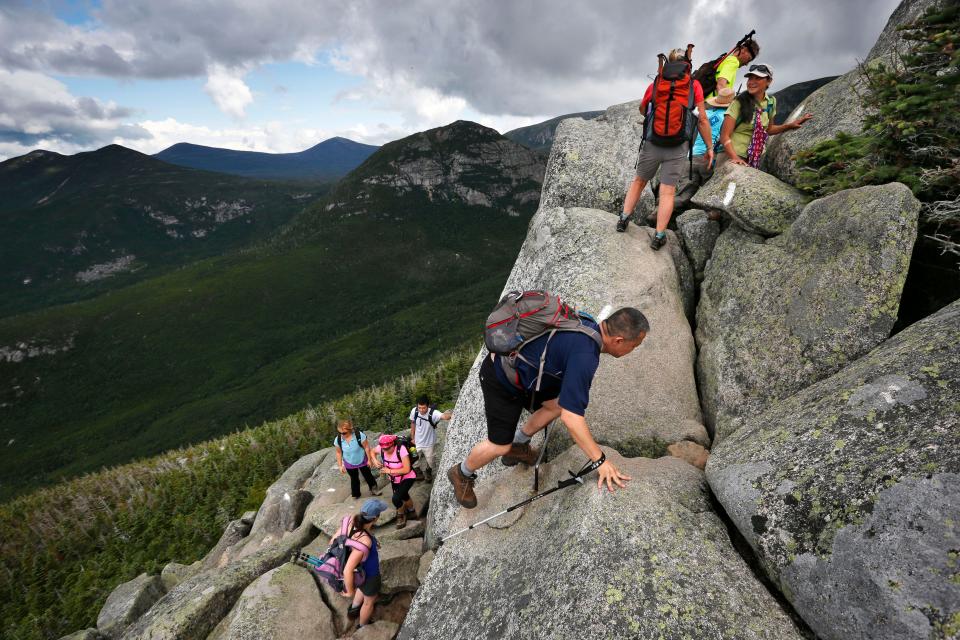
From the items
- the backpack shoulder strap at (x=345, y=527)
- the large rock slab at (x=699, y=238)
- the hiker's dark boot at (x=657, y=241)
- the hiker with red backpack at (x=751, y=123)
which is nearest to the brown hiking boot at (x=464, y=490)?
the backpack shoulder strap at (x=345, y=527)

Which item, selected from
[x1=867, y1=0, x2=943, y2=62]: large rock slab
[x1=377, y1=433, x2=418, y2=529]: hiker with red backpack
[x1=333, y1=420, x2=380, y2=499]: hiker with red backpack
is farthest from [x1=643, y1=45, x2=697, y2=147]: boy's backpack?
[x1=333, y1=420, x2=380, y2=499]: hiker with red backpack

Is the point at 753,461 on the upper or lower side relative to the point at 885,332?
lower

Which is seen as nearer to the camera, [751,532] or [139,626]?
[751,532]

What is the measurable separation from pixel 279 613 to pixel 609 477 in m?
7.54

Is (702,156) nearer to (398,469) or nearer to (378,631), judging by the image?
(398,469)

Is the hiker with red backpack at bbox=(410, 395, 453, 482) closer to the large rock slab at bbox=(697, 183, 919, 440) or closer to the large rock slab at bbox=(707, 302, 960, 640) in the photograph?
the large rock slab at bbox=(697, 183, 919, 440)

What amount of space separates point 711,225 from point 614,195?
11.2ft

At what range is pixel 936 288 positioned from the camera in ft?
25.0

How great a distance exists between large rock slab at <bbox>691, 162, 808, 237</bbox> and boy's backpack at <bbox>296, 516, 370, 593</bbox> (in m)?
11.1

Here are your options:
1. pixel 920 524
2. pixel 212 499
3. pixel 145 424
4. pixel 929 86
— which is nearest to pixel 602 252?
pixel 929 86

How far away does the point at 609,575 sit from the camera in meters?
5.30

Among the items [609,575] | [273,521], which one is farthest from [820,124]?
[273,521]

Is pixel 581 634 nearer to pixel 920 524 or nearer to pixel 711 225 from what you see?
pixel 920 524

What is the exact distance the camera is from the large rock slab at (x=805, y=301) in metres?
7.14
